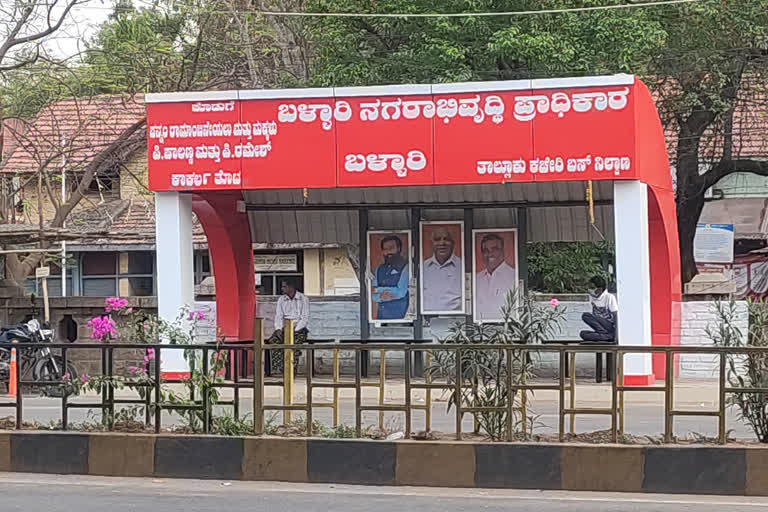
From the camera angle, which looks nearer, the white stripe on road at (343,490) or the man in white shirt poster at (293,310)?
the white stripe on road at (343,490)

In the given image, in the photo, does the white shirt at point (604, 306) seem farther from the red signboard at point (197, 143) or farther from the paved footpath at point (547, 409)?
the red signboard at point (197, 143)

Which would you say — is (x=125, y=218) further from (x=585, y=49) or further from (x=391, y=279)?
(x=585, y=49)

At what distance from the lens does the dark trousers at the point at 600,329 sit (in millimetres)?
17781

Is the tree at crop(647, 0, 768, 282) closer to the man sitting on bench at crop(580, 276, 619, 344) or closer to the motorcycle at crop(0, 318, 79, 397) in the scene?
the man sitting on bench at crop(580, 276, 619, 344)

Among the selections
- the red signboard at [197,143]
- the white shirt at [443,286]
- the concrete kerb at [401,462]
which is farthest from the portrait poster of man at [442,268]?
Answer: the concrete kerb at [401,462]

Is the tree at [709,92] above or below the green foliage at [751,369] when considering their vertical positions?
above

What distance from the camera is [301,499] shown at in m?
8.07

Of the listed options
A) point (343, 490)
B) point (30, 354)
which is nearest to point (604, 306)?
point (30, 354)

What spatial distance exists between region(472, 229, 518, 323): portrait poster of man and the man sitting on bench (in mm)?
1388

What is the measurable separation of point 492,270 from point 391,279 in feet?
5.55

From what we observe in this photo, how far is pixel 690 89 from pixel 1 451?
17355mm

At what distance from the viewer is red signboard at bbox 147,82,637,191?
1579 cm

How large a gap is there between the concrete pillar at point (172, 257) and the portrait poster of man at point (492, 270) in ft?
15.3

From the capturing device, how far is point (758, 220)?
2905 cm
